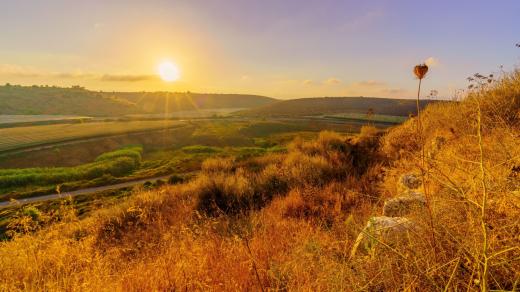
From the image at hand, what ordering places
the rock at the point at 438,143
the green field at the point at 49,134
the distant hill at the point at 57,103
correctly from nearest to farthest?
the rock at the point at 438,143 < the green field at the point at 49,134 < the distant hill at the point at 57,103

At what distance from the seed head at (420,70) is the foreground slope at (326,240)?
50cm

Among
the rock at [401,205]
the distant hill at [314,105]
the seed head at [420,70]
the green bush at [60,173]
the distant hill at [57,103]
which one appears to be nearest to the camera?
the seed head at [420,70]

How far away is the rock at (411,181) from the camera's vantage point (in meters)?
6.39

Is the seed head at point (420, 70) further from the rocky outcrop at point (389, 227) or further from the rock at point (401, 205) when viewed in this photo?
the rock at point (401, 205)

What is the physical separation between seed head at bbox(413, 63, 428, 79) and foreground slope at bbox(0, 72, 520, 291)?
0.50m

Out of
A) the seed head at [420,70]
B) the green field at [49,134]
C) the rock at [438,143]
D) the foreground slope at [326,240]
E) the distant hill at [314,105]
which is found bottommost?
the green field at [49,134]

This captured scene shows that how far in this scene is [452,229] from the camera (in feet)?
9.27

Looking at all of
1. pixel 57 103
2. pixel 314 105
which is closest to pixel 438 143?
pixel 57 103

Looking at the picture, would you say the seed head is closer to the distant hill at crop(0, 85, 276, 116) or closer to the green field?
the green field

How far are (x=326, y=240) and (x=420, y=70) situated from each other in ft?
9.07

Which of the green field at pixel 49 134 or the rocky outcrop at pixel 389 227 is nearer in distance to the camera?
the rocky outcrop at pixel 389 227

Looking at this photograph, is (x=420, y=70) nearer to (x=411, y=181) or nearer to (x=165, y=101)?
(x=411, y=181)

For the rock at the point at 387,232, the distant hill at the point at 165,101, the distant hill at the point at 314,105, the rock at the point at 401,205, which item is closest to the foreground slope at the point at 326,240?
the rock at the point at 387,232

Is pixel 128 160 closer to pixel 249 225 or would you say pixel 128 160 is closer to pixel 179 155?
pixel 179 155
